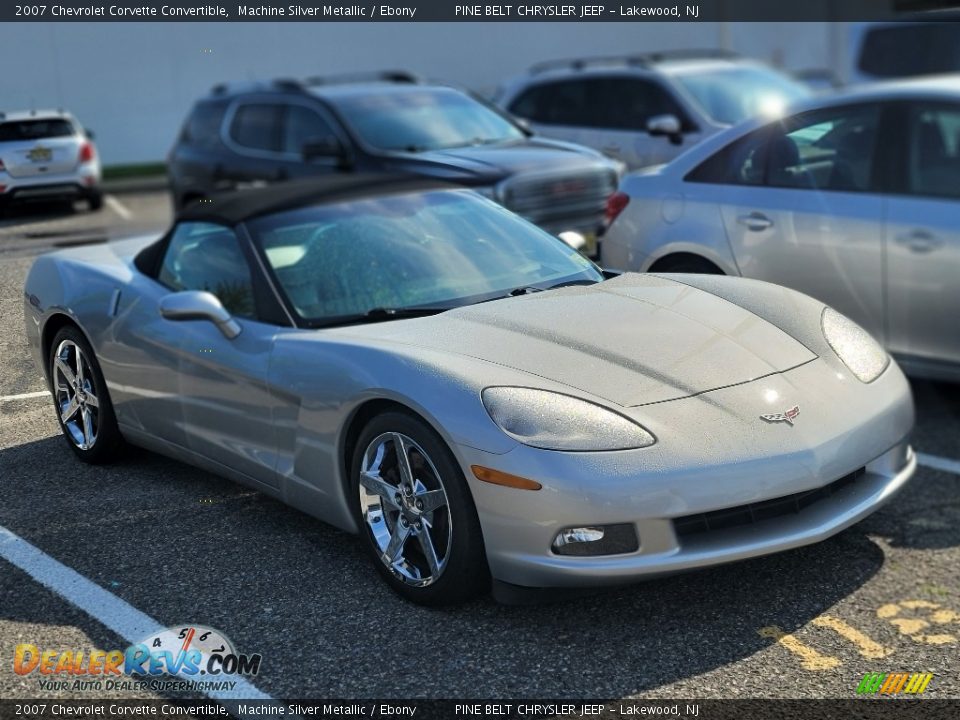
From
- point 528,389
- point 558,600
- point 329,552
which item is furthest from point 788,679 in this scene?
point 329,552

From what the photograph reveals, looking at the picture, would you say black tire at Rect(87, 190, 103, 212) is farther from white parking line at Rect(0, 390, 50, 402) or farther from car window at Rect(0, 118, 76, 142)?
white parking line at Rect(0, 390, 50, 402)

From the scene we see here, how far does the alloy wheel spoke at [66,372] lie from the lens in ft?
18.1

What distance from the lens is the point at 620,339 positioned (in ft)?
14.0

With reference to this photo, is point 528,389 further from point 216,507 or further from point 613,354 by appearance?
point 216,507

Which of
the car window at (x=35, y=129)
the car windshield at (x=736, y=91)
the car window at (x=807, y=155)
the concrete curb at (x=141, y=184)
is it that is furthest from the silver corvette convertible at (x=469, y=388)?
the concrete curb at (x=141, y=184)

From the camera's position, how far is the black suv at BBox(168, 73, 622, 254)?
29.0 feet

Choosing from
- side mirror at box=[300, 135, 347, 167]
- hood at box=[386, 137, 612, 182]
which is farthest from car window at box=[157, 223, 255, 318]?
side mirror at box=[300, 135, 347, 167]

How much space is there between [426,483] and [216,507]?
1.33 m

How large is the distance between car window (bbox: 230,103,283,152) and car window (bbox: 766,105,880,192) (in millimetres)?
5297

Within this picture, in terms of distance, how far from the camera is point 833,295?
5887 millimetres

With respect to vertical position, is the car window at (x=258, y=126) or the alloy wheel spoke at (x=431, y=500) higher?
the car window at (x=258, y=126)

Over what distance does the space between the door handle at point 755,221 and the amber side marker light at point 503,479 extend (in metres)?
2.91
